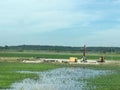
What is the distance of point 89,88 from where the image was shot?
34.5m

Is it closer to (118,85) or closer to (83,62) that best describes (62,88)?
(118,85)

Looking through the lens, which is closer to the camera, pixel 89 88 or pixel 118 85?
pixel 89 88

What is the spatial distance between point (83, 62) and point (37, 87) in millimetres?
51393

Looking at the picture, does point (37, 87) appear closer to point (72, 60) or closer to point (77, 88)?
→ point (77, 88)

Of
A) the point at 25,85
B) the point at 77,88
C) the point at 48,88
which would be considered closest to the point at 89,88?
the point at 77,88

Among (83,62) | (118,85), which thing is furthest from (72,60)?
(118,85)

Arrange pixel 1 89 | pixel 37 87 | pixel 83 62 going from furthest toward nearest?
pixel 83 62 < pixel 37 87 < pixel 1 89

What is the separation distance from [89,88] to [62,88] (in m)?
2.35

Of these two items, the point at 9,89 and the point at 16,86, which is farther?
the point at 16,86

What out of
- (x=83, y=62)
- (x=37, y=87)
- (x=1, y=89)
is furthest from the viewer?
(x=83, y=62)

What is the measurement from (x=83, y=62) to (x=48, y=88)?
5207cm

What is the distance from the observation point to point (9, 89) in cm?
3319

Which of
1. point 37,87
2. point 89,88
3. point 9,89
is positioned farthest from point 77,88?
point 9,89

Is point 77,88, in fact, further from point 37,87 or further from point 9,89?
point 9,89
